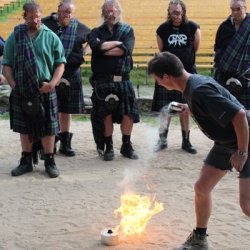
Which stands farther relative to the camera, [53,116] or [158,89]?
[158,89]

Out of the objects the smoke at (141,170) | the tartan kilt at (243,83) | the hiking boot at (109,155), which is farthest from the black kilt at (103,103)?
the tartan kilt at (243,83)

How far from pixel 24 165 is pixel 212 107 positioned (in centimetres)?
296

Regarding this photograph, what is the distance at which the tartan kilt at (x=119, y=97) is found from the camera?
5.74 meters

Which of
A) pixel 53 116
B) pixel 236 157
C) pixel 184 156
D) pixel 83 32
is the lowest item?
pixel 184 156

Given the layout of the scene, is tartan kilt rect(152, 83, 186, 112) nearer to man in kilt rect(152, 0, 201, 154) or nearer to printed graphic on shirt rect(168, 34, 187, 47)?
man in kilt rect(152, 0, 201, 154)

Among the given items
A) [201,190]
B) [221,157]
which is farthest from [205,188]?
[221,157]

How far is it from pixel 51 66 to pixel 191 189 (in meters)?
1.87

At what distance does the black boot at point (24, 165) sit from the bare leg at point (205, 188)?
244cm

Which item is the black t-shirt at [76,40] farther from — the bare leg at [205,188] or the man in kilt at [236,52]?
the bare leg at [205,188]

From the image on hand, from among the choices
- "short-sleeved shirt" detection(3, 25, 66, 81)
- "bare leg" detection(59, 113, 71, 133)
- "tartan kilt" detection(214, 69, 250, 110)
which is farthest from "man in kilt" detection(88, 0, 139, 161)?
"tartan kilt" detection(214, 69, 250, 110)

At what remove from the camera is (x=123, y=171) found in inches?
218

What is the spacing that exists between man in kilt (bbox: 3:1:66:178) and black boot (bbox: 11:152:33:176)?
1 cm

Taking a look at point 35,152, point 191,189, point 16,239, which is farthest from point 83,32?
point 16,239

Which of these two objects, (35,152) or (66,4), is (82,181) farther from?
(66,4)
